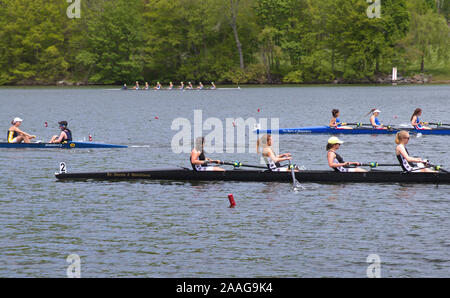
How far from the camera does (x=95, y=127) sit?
56562mm

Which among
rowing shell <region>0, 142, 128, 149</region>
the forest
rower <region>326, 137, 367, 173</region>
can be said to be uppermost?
the forest

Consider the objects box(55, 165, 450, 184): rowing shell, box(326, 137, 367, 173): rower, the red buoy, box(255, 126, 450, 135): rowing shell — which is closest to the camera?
the red buoy

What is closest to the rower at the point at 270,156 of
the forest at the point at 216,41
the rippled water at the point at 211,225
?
the rippled water at the point at 211,225

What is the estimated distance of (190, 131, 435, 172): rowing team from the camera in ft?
79.8

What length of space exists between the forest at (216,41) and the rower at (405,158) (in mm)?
97876

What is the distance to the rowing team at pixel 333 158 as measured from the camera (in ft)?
79.8

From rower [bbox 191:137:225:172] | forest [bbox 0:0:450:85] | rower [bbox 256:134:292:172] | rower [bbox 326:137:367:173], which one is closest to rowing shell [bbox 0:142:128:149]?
rower [bbox 191:137:225:172]

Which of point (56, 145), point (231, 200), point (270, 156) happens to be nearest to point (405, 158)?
point (270, 156)

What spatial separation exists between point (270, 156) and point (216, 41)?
119 metres

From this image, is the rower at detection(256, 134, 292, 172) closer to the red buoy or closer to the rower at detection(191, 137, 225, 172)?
the rower at detection(191, 137, 225, 172)

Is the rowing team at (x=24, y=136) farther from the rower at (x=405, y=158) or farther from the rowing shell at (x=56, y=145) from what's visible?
the rower at (x=405, y=158)

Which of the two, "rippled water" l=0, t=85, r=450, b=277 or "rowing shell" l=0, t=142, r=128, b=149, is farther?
"rowing shell" l=0, t=142, r=128, b=149

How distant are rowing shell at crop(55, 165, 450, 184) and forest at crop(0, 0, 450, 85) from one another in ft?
322
